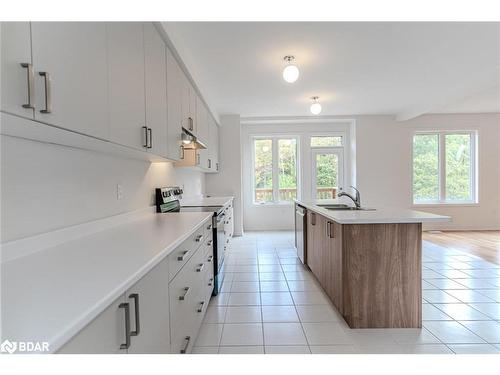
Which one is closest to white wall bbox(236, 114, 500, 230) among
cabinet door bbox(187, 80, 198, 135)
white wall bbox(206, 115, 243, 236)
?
white wall bbox(206, 115, 243, 236)

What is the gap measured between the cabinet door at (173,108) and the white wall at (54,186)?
41cm

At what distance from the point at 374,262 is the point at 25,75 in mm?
2393

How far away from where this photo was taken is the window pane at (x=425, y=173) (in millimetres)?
6715

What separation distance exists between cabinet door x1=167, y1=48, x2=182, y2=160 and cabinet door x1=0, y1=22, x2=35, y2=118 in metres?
1.54

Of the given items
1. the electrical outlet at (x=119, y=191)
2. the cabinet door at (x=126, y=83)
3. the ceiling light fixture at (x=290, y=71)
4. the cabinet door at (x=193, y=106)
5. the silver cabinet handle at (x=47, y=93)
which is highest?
the ceiling light fixture at (x=290, y=71)

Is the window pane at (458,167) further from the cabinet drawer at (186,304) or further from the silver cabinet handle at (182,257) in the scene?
the silver cabinet handle at (182,257)

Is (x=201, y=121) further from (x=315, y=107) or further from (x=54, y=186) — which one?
(x=54, y=186)

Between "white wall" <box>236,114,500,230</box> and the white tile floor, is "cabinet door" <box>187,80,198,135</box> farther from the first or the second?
"white wall" <box>236,114,500,230</box>

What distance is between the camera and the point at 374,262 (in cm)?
230

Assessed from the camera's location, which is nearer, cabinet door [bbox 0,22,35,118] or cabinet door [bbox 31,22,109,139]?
cabinet door [bbox 0,22,35,118]

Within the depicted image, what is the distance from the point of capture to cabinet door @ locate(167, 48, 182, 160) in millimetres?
2561

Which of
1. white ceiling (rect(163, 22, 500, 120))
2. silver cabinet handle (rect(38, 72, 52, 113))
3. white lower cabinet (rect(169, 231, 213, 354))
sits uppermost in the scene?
white ceiling (rect(163, 22, 500, 120))

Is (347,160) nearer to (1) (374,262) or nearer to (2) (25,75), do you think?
(1) (374,262)

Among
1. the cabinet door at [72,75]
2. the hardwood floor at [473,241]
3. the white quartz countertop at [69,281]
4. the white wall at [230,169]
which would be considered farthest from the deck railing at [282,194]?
the cabinet door at [72,75]
